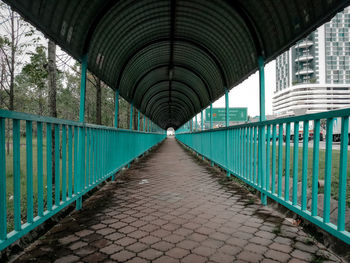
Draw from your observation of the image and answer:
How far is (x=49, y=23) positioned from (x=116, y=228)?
2822mm

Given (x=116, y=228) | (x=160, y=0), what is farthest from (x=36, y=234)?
(x=160, y=0)

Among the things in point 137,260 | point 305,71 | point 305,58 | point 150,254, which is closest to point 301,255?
point 150,254

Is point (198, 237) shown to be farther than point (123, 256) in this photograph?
Yes

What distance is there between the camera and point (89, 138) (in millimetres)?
4141

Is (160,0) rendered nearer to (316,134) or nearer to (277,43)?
(277,43)

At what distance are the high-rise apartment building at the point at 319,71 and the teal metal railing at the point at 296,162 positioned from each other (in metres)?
116

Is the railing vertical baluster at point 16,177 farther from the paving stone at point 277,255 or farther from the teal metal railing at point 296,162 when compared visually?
the teal metal railing at point 296,162

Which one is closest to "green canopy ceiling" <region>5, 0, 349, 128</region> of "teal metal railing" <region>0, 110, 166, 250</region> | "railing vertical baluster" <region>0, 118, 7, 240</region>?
"teal metal railing" <region>0, 110, 166, 250</region>

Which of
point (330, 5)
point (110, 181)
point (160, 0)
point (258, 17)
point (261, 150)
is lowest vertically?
point (110, 181)

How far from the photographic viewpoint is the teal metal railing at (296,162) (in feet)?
7.22

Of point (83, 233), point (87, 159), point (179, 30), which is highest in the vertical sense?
point (179, 30)

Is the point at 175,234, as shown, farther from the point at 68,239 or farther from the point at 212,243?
the point at 68,239

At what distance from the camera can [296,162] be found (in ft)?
10.00

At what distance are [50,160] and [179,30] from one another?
19.6 feet
